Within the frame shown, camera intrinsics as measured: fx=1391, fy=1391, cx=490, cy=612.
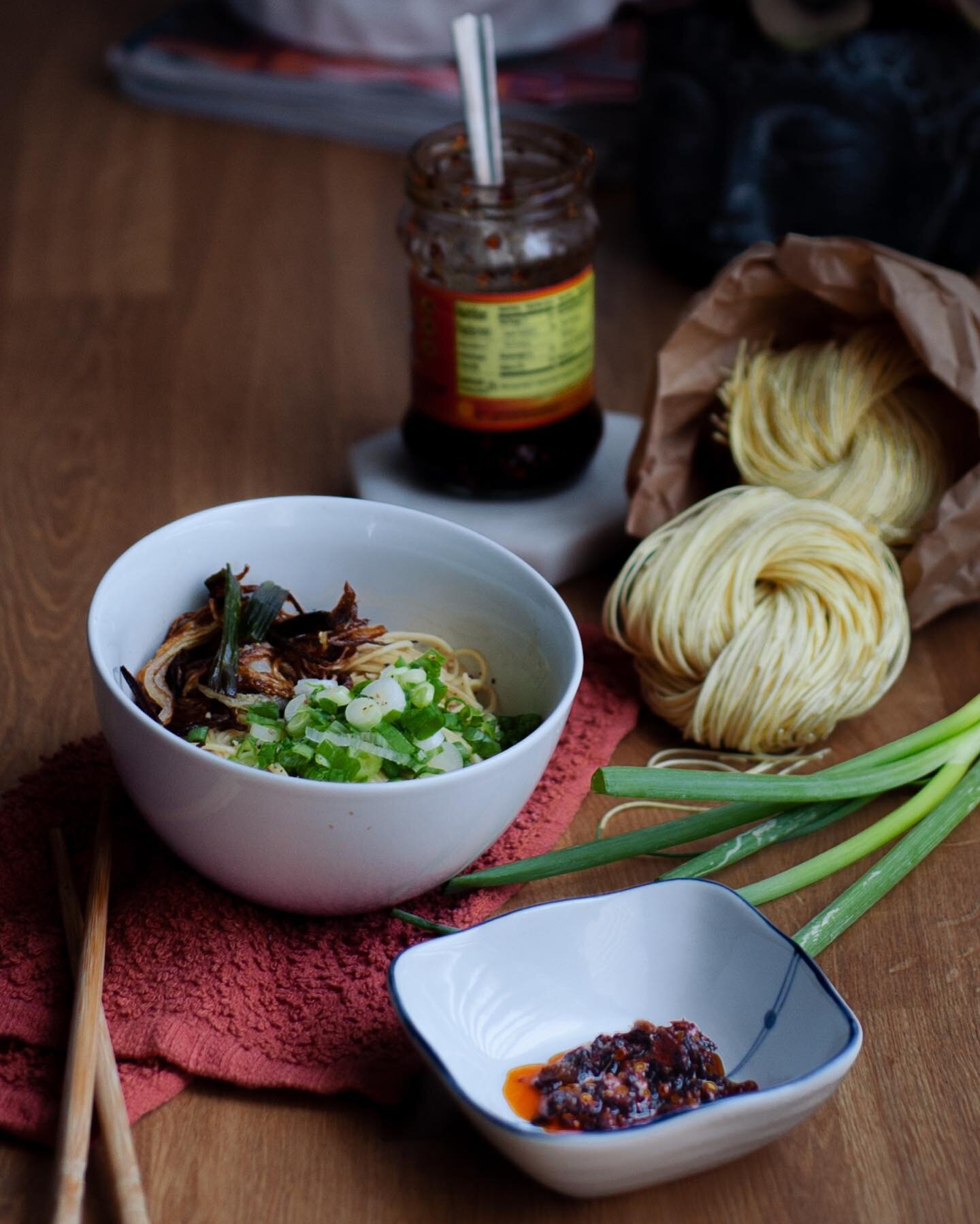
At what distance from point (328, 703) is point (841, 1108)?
0.35 m

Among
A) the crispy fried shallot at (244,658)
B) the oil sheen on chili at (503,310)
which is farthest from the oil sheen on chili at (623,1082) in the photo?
the oil sheen on chili at (503,310)

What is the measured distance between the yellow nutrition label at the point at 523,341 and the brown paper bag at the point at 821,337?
0.08 m

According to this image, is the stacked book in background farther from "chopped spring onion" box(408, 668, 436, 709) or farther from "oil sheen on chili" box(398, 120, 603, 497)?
"chopped spring onion" box(408, 668, 436, 709)

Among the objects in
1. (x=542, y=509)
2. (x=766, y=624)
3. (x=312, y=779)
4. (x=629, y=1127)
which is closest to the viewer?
(x=629, y=1127)

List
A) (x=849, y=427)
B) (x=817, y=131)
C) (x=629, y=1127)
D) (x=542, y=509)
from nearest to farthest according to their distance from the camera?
(x=629, y=1127) → (x=849, y=427) → (x=542, y=509) → (x=817, y=131)

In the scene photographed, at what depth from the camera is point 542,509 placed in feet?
3.88

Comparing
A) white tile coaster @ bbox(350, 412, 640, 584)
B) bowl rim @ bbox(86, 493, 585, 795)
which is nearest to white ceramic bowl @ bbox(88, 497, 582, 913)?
bowl rim @ bbox(86, 493, 585, 795)

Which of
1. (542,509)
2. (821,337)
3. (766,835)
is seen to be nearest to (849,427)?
(821,337)

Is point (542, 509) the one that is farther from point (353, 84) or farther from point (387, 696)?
point (353, 84)

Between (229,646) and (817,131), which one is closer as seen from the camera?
(229,646)

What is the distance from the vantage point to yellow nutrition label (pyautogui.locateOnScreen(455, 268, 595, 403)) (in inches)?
42.9

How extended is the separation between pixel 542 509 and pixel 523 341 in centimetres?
15

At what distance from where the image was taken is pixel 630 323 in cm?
155

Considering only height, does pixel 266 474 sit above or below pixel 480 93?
below
